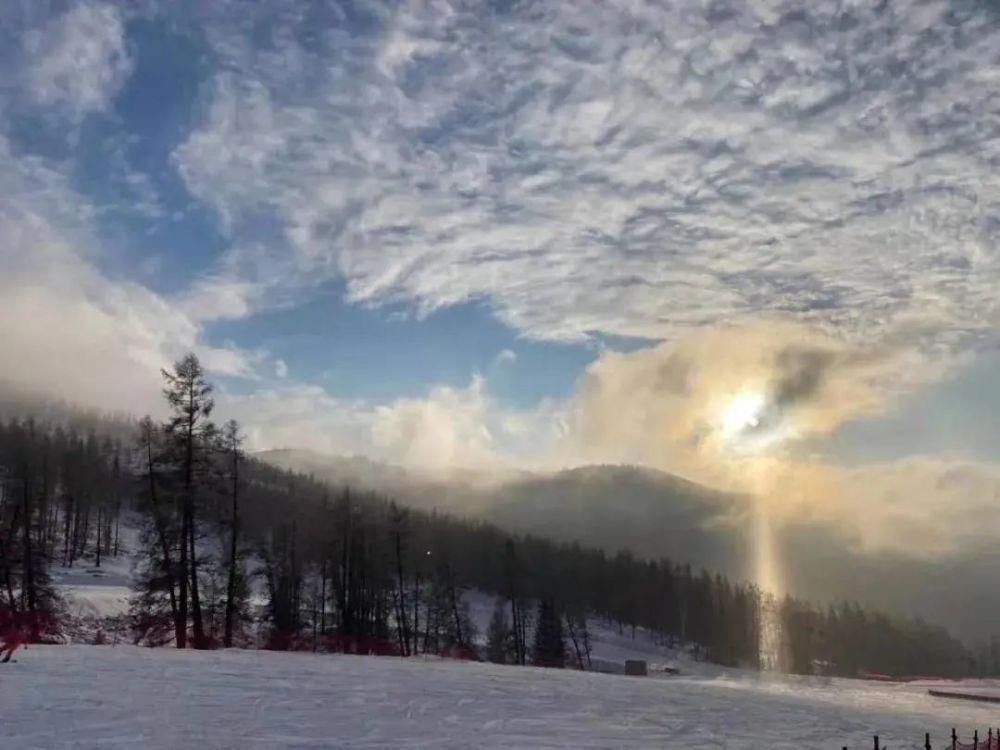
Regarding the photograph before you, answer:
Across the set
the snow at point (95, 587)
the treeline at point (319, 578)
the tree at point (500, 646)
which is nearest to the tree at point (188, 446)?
the treeline at point (319, 578)

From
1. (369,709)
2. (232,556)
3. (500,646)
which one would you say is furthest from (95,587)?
(369,709)

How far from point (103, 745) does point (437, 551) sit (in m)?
150

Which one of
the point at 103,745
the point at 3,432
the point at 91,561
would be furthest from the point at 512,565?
the point at 3,432

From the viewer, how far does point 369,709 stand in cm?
2322

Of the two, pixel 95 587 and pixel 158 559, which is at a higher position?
pixel 158 559

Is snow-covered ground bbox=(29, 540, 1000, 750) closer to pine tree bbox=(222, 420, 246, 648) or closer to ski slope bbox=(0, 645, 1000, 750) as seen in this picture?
ski slope bbox=(0, 645, 1000, 750)

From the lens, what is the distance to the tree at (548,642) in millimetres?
90375

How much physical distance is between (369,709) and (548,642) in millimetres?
71299

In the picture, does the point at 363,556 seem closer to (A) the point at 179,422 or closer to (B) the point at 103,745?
(A) the point at 179,422

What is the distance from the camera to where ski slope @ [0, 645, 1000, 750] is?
18.6 metres

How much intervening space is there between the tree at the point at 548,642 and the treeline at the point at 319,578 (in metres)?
0.19

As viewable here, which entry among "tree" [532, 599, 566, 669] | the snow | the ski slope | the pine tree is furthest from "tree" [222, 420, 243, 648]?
"tree" [532, 599, 566, 669]

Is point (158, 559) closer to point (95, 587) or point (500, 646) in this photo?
point (500, 646)

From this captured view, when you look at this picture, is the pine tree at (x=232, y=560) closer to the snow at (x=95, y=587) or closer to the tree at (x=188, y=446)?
the tree at (x=188, y=446)
